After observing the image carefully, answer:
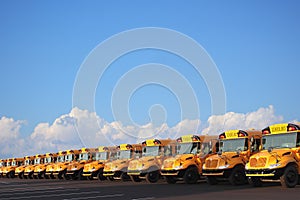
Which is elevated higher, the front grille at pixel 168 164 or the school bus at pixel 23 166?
the front grille at pixel 168 164

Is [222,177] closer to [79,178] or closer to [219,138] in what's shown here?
[219,138]

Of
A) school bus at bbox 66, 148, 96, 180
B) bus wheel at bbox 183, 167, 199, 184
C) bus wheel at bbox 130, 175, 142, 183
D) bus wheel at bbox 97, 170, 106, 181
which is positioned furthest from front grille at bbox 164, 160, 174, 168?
school bus at bbox 66, 148, 96, 180

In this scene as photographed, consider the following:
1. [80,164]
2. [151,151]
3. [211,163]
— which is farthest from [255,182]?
[80,164]

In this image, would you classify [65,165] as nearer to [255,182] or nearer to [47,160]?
[47,160]

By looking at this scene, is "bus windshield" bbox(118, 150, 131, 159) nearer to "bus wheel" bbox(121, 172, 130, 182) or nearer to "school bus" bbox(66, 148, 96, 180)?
"bus wheel" bbox(121, 172, 130, 182)

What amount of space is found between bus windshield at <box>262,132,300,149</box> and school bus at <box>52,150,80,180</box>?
19985 millimetres

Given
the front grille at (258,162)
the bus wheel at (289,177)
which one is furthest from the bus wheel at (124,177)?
the bus wheel at (289,177)

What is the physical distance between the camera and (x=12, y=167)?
51250 mm

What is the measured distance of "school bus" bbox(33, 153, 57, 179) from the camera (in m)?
41.9

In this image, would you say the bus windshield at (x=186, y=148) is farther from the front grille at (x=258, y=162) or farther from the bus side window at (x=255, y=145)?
the front grille at (x=258, y=162)

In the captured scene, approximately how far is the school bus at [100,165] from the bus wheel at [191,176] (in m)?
8.40

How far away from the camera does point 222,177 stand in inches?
841

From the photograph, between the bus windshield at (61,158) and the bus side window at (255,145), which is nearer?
the bus side window at (255,145)

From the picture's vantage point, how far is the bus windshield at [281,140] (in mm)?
19438
